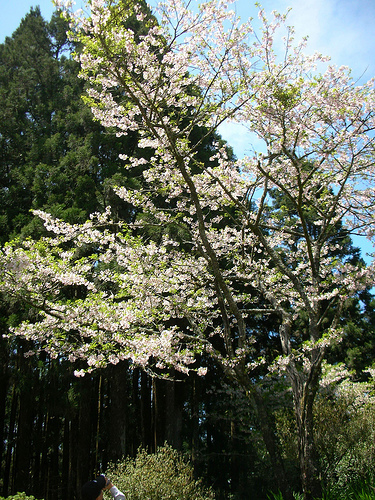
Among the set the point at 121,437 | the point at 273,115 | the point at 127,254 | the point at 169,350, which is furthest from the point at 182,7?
the point at 121,437

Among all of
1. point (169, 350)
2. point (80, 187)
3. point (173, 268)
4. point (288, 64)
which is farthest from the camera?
point (80, 187)

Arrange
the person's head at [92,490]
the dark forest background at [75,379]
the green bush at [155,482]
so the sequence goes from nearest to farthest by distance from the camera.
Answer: the person's head at [92,490], the green bush at [155,482], the dark forest background at [75,379]

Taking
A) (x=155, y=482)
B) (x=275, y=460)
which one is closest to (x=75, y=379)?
(x=155, y=482)

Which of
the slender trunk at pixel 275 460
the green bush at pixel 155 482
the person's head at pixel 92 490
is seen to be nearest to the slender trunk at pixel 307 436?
the slender trunk at pixel 275 460

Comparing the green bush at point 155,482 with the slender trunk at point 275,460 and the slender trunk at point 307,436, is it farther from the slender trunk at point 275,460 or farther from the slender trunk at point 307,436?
the slender trunk at point 307,436

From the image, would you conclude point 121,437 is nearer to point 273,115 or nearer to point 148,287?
point 148,287

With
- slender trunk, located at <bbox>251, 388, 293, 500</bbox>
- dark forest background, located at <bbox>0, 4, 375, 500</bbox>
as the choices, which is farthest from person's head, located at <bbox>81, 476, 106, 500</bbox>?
dark forest background, located at <bbox>0, 4, 375, 500</bbox>

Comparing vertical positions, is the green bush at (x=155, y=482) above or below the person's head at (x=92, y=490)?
below

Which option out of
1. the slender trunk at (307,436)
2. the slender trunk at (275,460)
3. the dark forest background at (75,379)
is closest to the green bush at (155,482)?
the slender trunk at (275,460)

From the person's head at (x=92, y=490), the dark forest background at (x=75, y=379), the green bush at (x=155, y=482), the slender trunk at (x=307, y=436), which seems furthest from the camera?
the dark forest background at (x=75, y=379)

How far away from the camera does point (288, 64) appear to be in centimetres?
514

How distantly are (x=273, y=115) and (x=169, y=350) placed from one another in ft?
10.5

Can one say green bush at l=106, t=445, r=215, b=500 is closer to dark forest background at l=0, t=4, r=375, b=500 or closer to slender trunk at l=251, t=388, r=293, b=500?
slender trunk at l=251, t=388, r=293, b=500

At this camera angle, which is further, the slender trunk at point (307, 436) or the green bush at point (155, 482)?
the green bush at point (155, 482)
